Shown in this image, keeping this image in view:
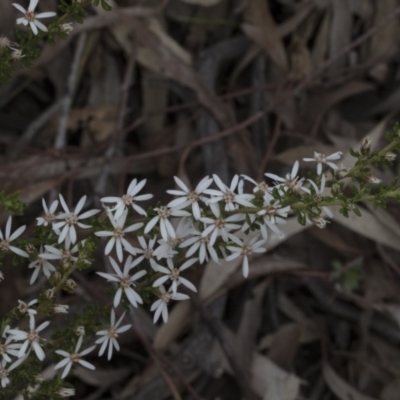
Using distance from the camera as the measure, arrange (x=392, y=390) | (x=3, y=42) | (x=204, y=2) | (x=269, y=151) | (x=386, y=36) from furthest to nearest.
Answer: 1. (x=386, y=36)
2. (x=204, y=2)
3. (x=269, y=151)
4. (x=392, y=390)
5. (x=3, y=42)

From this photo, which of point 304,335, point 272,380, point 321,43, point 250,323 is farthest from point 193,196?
point 321,43

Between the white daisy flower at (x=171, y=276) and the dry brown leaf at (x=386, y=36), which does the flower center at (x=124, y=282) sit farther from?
the dry brown leaf at (x=386, y=36)

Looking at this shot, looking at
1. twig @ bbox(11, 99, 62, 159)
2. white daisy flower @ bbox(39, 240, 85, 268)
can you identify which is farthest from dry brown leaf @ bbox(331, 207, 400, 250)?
white daisy flower @ bbox(39, 240, 85, 268)

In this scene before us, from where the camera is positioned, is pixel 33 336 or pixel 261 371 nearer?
pixel 33 336

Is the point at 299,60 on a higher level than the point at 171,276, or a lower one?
higher

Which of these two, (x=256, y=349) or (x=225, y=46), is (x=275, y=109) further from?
(x=256, y=349)

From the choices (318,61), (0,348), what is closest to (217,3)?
(318,61)

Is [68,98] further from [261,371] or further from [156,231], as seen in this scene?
[156,231]
